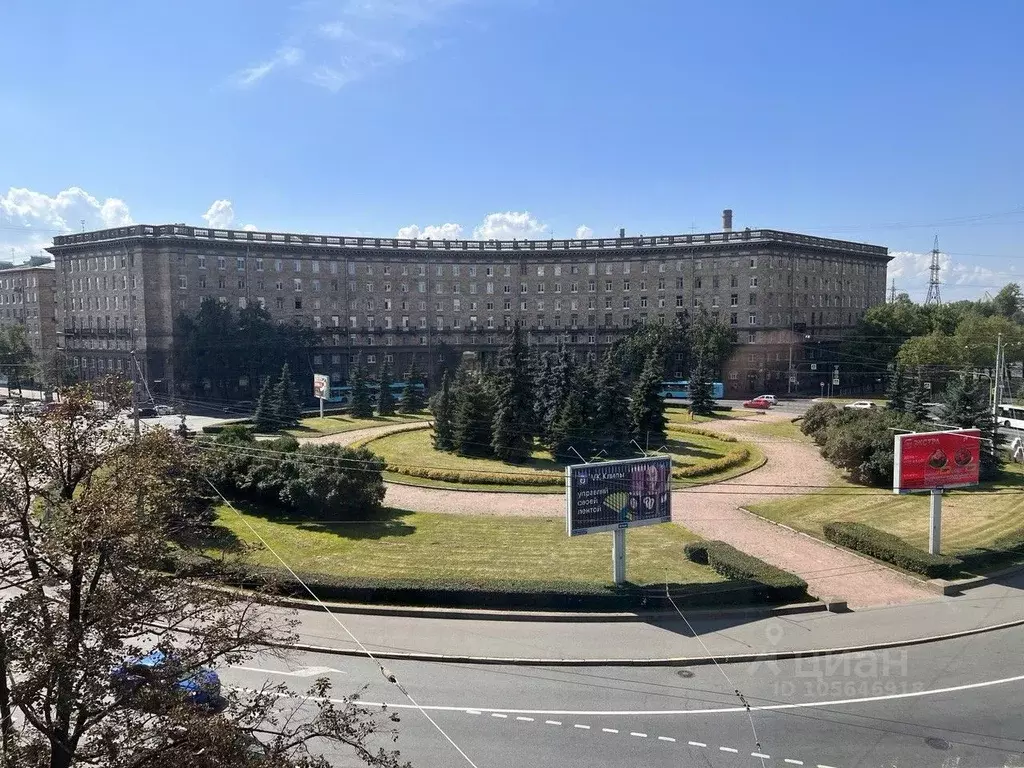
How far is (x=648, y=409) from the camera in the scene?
45781 mm

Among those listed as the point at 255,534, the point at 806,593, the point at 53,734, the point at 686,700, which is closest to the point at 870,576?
the point at 806,593

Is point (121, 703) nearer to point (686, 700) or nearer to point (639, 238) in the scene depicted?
point (686, 700)

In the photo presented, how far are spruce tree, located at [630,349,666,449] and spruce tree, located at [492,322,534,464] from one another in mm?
6730

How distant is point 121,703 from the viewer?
7.10 metres

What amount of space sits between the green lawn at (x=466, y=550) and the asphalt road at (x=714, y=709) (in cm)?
465

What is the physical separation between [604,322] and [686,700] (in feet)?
256

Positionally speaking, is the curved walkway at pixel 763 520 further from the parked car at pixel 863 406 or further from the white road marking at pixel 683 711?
the parked car at pixel 863 406

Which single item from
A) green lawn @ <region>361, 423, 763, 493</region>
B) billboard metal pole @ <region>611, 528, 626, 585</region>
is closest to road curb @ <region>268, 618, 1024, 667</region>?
billboard metal pole @ <region>611, 528, 626, 585</region>

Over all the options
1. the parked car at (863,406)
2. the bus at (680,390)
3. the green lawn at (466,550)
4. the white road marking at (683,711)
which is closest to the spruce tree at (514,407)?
the green lawn at (466,550)

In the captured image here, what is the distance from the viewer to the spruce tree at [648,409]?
148 ft

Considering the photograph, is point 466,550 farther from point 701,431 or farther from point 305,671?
point 701,431

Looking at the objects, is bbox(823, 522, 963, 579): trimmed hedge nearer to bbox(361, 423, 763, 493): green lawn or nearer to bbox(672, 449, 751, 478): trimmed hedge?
bbox(361, 423, 763, 493): green lawn

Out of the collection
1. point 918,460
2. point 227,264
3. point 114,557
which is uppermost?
point 227,264

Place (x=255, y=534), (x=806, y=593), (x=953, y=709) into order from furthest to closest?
1. (x=255, y=534)
2. (x=806, y=593)
3. (x=953, y=709)
